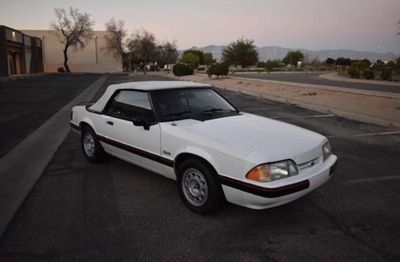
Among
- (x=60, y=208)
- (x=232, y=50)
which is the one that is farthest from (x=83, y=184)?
(x=232, y=50)

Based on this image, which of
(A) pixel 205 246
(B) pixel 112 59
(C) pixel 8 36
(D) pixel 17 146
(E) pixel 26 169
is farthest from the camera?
(B) pixel 112 59

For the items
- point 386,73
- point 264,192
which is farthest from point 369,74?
point 264,192

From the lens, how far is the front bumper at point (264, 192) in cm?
366

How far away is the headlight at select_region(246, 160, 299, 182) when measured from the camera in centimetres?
369

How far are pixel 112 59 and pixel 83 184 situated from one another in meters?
83.0

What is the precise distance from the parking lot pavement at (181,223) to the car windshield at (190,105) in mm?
1015

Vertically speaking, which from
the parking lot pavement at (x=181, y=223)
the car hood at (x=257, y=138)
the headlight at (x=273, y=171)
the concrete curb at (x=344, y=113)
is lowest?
the parking lot pavement at (x=181, y=223)

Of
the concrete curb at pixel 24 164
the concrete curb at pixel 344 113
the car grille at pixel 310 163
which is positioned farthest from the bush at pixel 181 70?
the car grille at pixel 310 163

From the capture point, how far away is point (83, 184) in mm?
5336

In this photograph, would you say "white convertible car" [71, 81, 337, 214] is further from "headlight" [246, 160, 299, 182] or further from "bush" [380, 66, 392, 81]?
"bush" [380, 66, 392, 81]

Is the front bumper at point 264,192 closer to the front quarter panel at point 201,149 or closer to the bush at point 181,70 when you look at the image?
the front quarter panel at point 201,149

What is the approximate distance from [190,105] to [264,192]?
6.38 ft

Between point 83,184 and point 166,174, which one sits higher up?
point 166,174

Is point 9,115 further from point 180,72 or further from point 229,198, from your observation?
point 180,72
